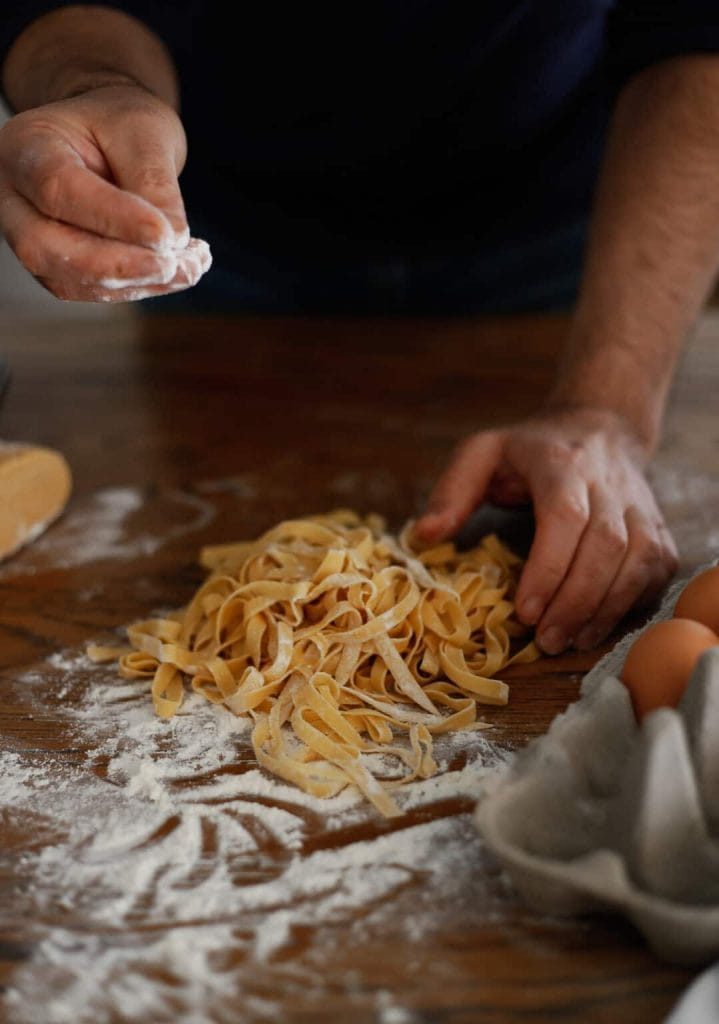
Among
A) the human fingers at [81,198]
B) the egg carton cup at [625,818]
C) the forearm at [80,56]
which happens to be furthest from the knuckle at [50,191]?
the egg carton cup at [625,818]

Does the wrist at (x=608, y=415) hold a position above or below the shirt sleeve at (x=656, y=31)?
below

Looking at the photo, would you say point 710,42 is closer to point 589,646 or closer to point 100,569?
point 589,646

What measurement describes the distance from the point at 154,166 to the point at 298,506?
621mm

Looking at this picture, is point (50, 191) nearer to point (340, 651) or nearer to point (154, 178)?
point (154, 178)

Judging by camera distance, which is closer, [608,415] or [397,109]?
[608,415]

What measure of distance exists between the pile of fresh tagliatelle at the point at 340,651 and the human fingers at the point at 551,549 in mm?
36

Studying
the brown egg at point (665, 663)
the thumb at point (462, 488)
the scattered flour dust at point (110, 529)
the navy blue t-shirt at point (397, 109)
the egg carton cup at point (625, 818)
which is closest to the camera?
the egg carton cup at point (625, 818)

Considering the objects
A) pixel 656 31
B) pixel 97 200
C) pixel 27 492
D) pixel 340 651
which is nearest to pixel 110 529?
pixel 27 492

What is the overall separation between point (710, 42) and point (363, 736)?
110 cm

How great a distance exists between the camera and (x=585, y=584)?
1.23 metres

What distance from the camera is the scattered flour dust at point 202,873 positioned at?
2.66 ft

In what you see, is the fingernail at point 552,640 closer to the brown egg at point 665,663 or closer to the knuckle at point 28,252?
the brown egg at point 665,663

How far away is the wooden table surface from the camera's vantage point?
802 millimetres

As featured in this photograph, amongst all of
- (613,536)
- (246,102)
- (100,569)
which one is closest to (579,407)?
(613,536)
